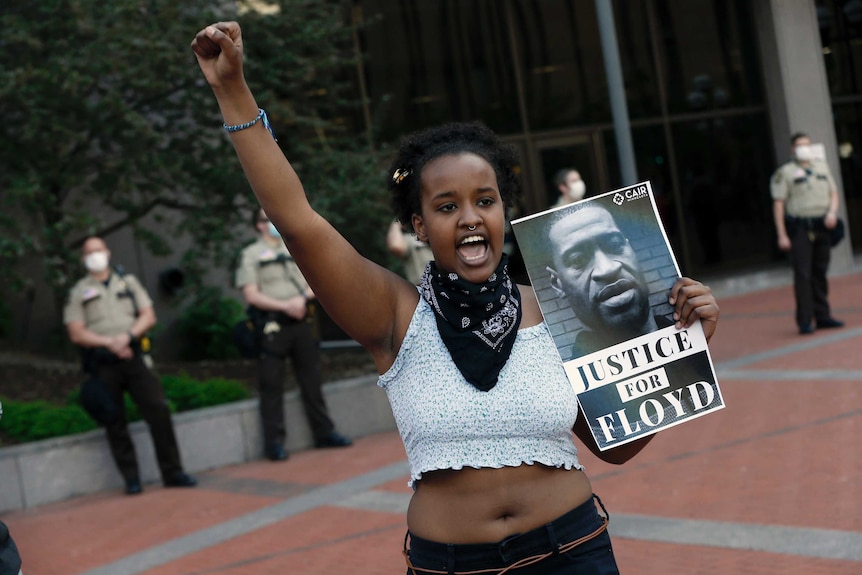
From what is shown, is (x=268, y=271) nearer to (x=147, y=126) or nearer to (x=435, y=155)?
(x=147, y=126)

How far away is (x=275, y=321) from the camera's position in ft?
30.9

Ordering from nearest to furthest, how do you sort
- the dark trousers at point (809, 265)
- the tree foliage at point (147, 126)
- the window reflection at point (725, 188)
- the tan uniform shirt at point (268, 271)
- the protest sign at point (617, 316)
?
the protest sign at point (617, 316), the tan uniform shirt at point (268, 271), the tree foliage at point (147, 126), the dark trousers at point (809, 265), the window reflection at point (725, 188)

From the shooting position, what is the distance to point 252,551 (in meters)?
6.47

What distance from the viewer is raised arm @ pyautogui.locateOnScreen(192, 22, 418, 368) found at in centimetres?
229

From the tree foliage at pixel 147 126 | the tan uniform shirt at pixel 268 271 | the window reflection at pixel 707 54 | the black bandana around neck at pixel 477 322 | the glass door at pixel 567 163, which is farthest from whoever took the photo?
the window reflection at pixel 707 54

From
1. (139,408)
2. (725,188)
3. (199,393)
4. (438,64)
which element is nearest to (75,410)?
(139,408)

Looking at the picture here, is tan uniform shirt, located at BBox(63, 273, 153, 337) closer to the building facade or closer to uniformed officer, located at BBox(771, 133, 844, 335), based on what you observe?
uniformed officer, located at BBox(771, 133, 844, 335)

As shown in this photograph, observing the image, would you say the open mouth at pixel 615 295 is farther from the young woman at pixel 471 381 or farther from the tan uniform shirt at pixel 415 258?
the tan uniform shirt at pixel 415 258

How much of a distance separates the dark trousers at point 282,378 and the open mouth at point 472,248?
23.2ft

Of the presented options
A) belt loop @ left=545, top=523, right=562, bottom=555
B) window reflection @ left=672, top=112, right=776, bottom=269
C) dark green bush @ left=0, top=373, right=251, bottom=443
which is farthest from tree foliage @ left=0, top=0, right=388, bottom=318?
belt loop @ left=545, top=523, right=562, bottom=555

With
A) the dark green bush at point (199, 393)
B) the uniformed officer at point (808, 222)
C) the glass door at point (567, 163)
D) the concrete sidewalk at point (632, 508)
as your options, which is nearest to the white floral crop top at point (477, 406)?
the concrete sidewalk at point (632, 508)

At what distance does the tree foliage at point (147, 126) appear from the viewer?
398 inches

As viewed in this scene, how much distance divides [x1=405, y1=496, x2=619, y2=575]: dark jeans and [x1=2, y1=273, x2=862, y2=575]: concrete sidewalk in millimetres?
2786

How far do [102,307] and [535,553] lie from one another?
22.1ft
